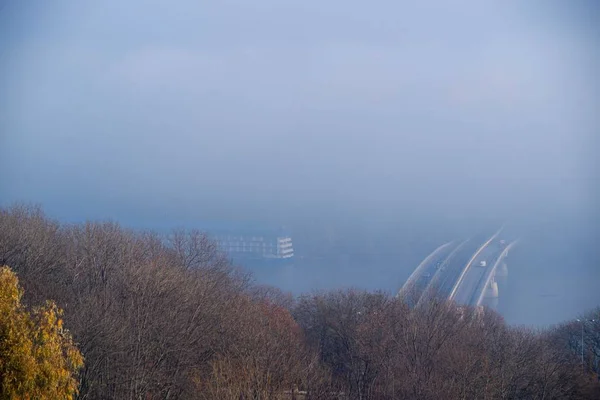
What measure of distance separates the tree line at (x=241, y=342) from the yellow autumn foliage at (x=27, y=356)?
1394 millimetres

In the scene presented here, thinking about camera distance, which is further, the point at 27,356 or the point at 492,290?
the point at 492,290

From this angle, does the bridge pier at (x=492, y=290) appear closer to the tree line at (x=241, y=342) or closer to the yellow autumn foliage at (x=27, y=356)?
the tree line at (x=241, y=342)

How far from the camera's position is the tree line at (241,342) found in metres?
8.24

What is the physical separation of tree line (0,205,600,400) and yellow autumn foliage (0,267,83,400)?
1.39 meters

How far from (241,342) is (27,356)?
4961 millimetres

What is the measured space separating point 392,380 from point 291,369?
1.69 metres

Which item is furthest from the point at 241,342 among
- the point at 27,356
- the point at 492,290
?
the point at 492,290

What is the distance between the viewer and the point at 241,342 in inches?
363

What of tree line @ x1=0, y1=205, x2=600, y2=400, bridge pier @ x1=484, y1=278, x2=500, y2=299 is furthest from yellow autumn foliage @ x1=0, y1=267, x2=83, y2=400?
bridge pier @ x1=484, y1=278, x2=500, y2=299

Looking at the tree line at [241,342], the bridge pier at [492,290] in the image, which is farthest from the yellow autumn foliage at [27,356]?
the bridge pier at [492,290]

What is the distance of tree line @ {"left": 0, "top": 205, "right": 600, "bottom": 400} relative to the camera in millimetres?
8242

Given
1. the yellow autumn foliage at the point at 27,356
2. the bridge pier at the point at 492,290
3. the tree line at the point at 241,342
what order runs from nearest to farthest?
the yellow autumn foliage at the point at 27,356, the tree line at the point at 241,342, the bridge pier at the point at 492,290

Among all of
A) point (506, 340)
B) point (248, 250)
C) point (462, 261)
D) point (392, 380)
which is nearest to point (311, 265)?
point (248, 250)

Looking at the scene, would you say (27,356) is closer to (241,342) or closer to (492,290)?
(241,342)
